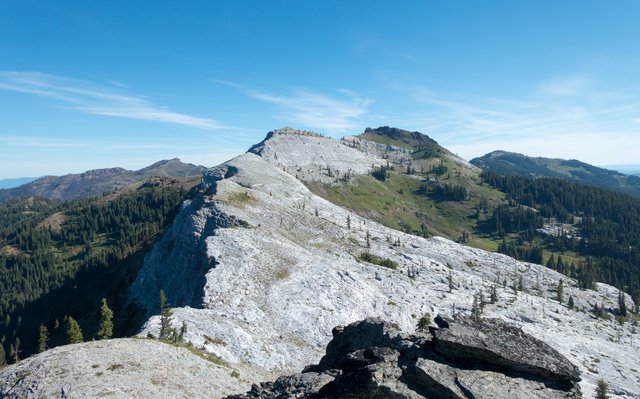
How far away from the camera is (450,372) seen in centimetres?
2636

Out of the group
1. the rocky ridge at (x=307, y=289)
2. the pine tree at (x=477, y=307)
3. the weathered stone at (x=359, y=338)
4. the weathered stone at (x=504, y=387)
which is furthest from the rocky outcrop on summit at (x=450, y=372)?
the pine tree at (x=477, y=307)

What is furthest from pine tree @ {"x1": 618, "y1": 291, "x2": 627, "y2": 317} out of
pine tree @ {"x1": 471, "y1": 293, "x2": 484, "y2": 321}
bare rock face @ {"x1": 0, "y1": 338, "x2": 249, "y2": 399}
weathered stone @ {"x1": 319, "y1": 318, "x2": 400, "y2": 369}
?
bare rock face @ {"x1": 0, "y1": 338, "x2": 249, "y2": 399}

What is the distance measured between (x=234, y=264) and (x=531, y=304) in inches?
4068

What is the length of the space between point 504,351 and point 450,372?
14.1 ft

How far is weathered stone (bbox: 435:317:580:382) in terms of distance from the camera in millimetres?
27016

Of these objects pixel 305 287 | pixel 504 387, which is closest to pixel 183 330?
pixel 305 287

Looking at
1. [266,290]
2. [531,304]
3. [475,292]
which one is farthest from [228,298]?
[531,304]

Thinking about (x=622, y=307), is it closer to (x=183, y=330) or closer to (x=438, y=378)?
(x=183, y=330)

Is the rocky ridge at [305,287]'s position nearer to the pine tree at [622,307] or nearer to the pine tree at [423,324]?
the pine tree at [622,307]

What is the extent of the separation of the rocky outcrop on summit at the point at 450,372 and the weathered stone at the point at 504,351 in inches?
2.5

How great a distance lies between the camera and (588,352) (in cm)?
10106

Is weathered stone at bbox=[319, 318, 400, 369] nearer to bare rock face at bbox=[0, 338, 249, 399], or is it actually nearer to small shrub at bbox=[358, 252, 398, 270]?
bare rock face at bbox=[0, 338, 249, 399]

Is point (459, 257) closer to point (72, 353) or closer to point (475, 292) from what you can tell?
point (475, 292)

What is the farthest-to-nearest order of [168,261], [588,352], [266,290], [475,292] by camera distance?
[475,292] → [168,261] → [588,352] → [266,290]
